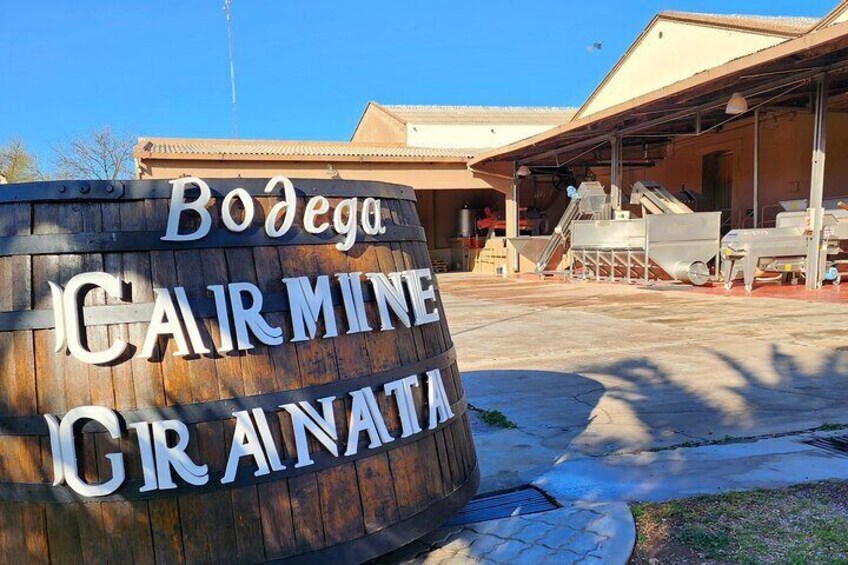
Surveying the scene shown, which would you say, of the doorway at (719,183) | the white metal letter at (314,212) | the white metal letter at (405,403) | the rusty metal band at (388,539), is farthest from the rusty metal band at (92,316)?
the doorway at (719,183)

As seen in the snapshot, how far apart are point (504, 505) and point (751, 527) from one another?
109 cm

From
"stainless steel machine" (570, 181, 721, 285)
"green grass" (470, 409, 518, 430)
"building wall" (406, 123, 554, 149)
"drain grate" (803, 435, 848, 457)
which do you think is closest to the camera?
"drain grate" (803, 435, 848, 457)

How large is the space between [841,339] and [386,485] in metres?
6.87

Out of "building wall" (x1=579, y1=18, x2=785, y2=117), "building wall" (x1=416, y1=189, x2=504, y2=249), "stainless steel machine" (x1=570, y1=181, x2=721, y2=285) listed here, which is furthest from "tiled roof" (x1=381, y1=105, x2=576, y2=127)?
"stainless steel machine" (x1=570, y1=181, x2=721, y2=285)

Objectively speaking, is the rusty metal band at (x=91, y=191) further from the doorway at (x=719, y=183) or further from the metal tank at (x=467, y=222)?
the metal tank at (x=467, y=222)

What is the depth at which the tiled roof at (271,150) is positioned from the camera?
17297 millimetres

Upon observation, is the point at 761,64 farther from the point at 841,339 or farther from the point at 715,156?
the point at 715,156

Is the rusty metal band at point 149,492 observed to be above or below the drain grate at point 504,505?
above

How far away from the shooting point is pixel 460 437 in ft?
8.43

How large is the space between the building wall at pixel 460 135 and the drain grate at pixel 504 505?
23977 mm

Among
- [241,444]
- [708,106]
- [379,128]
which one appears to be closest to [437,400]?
[241,444]

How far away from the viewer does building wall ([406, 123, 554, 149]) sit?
26.3m

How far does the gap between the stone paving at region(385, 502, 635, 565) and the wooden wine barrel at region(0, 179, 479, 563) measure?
1.98ft

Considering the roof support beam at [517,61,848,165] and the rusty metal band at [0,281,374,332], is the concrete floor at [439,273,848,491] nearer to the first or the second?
the rusty metal band at [0,281,374,332]
